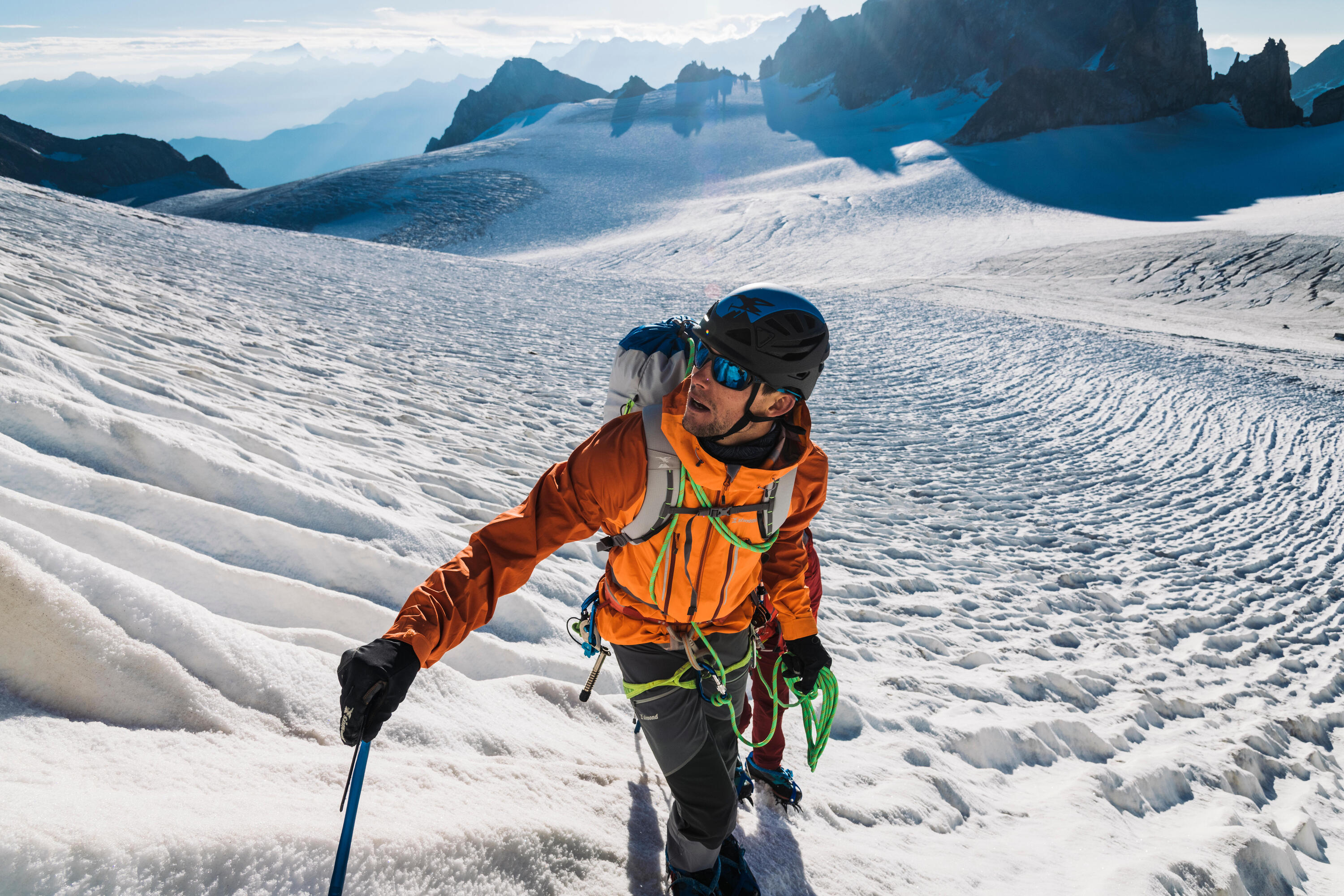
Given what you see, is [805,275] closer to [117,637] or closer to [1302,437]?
[1302,437]

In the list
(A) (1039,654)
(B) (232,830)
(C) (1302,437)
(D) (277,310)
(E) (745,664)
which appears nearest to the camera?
(B) (232,830)

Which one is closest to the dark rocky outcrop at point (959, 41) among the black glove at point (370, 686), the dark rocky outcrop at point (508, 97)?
the dark rocky outcrop at point (508, 97)

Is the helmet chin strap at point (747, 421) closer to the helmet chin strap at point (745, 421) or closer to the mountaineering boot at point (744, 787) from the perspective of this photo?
the helmet chin strap at point (745, 421)

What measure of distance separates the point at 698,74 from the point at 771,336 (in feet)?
271

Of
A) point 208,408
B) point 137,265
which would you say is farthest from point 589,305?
point 208,408

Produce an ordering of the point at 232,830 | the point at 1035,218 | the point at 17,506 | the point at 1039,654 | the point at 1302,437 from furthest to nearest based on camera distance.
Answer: the point at 1035,218 → the point at 1302,437 → the point at 1039,654 → the point at 17,506 → the point at 232,830

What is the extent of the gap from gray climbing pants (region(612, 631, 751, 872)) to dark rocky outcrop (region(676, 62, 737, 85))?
7994cm

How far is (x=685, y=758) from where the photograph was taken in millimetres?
1917

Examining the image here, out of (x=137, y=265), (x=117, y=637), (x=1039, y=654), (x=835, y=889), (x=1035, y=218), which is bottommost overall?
(x=1039, y=654)

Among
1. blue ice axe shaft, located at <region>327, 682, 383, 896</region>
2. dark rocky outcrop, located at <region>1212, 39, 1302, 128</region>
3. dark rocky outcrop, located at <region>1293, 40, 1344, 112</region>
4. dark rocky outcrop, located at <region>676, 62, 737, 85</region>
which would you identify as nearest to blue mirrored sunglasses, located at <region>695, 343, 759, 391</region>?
blue ice axe shaft, located at <region>327, 682, 383, 896</region>

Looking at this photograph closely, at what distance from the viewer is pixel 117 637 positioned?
1.85 meters

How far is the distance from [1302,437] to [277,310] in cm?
1279

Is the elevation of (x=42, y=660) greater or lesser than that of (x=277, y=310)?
lesser

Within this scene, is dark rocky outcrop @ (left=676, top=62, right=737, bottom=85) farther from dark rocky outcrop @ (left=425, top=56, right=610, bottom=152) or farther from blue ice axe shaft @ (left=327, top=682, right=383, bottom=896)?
blue ice axe shaft @ (left=327, top=682, right=383, bottom=896)
